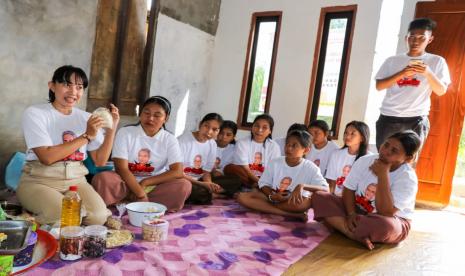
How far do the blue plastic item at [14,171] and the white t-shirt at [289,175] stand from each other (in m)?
2.04

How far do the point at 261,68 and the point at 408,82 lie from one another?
2611 millimetres

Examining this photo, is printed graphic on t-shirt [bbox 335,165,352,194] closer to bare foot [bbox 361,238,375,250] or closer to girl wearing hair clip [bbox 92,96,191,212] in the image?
bare foot [bbox 361,238,375,250]

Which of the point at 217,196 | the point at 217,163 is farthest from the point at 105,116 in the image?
the point at 217,163

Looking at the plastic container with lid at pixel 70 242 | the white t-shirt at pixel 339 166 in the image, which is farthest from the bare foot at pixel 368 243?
the plastic container with lid at pixel 70 242

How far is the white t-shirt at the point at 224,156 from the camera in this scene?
388 cm

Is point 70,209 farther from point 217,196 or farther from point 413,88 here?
point 413,88

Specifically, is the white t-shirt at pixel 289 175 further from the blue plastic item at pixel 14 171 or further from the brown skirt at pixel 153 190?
the blue plastic item at pixel 14 171

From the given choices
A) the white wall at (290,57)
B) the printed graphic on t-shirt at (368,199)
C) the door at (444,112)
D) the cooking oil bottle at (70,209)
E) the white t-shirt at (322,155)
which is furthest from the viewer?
the white wall at (290,57)

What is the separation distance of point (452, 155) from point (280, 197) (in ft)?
7.55

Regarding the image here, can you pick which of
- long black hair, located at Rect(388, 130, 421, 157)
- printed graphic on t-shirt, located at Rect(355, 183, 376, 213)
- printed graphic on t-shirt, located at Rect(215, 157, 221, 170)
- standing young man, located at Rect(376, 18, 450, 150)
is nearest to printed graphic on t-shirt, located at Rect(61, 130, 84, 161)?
printed graphic on t-shirt, located at Rect(215, 157, 221, 170)

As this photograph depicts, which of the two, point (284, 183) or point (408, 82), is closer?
point (284, 183)

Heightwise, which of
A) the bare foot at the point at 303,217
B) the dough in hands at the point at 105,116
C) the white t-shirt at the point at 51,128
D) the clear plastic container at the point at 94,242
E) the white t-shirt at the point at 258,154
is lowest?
the bare foot at the point at 303,217

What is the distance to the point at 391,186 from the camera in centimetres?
251

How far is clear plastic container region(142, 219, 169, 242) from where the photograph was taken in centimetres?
218
